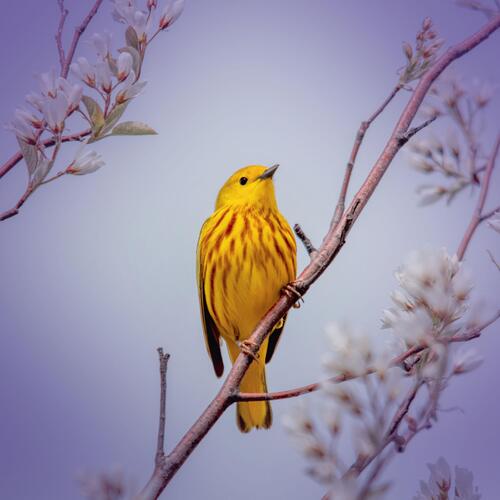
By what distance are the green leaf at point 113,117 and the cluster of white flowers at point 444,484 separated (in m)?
0.57

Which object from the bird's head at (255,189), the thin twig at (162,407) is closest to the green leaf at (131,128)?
the thin twig at (162,407)

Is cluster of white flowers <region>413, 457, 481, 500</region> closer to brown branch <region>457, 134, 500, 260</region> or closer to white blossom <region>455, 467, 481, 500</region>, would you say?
white blossom <region>455, 467, 481, 500</region>

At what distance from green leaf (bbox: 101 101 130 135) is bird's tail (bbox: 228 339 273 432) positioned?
97 cm

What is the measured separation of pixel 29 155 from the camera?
2.38 feet

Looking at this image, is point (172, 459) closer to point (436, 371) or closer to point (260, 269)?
point (436, 371)

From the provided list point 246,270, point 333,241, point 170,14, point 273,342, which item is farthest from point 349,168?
point 273,342

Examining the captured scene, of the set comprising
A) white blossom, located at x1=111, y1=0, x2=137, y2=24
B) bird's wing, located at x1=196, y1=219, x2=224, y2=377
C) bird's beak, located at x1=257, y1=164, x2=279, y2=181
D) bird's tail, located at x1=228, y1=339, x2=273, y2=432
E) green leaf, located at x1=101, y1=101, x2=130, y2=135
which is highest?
bird's beak, located at x1=257, y1=164, x2=279, y2=181

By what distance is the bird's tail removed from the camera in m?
1.77

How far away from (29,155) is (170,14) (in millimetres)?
283

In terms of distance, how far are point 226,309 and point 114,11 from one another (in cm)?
120

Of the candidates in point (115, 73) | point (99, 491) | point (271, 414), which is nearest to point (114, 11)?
point (115, 73)

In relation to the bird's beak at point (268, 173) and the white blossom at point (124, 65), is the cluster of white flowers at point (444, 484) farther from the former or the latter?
the bird's beak at point (268, 173)

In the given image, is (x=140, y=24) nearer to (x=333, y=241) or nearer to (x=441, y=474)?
(x=333, y=241)

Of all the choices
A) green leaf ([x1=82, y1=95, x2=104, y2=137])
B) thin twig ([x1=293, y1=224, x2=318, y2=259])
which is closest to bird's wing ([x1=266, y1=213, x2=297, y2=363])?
thin twig ([x1=293, y1=224, x2=318, y2=259])
